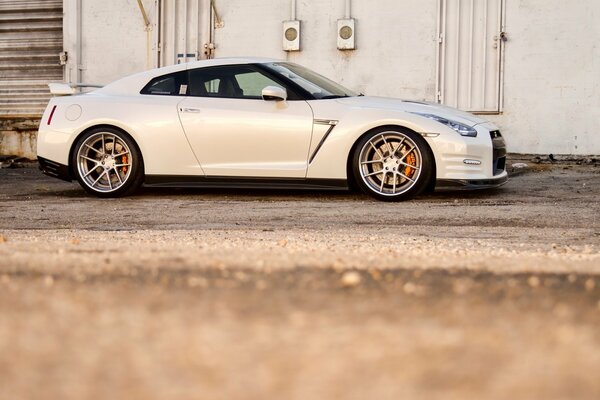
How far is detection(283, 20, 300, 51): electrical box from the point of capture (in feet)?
50.5

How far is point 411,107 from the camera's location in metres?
9.67

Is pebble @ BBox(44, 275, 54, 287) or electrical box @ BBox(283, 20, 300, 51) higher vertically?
electrical box @ BBox(283, 20, 300, 51)

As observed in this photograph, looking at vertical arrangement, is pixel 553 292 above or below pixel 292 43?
below

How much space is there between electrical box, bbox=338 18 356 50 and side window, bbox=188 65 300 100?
17.1 ft

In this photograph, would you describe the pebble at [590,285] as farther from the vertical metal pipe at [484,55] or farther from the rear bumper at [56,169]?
the vertical metal pipe at [484,55]

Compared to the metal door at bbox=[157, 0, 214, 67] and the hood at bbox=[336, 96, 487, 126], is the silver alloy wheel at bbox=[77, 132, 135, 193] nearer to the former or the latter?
the hood at bbox=[336, 96, 487, 126]

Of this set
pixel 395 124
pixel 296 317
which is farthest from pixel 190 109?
pixel 296 317

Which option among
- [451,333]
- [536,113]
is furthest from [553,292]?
[536,113]

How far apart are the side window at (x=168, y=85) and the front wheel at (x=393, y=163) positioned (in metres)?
1.84

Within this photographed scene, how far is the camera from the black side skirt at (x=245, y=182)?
31.8ft

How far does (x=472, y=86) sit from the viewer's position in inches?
A: 581

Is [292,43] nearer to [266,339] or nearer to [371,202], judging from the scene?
[371,202]

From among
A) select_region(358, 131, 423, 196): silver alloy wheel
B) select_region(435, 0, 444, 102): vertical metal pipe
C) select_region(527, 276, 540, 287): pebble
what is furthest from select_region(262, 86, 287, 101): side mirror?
select_region(527, 276, 540, 287): pebble

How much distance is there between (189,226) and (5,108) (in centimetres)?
1003
